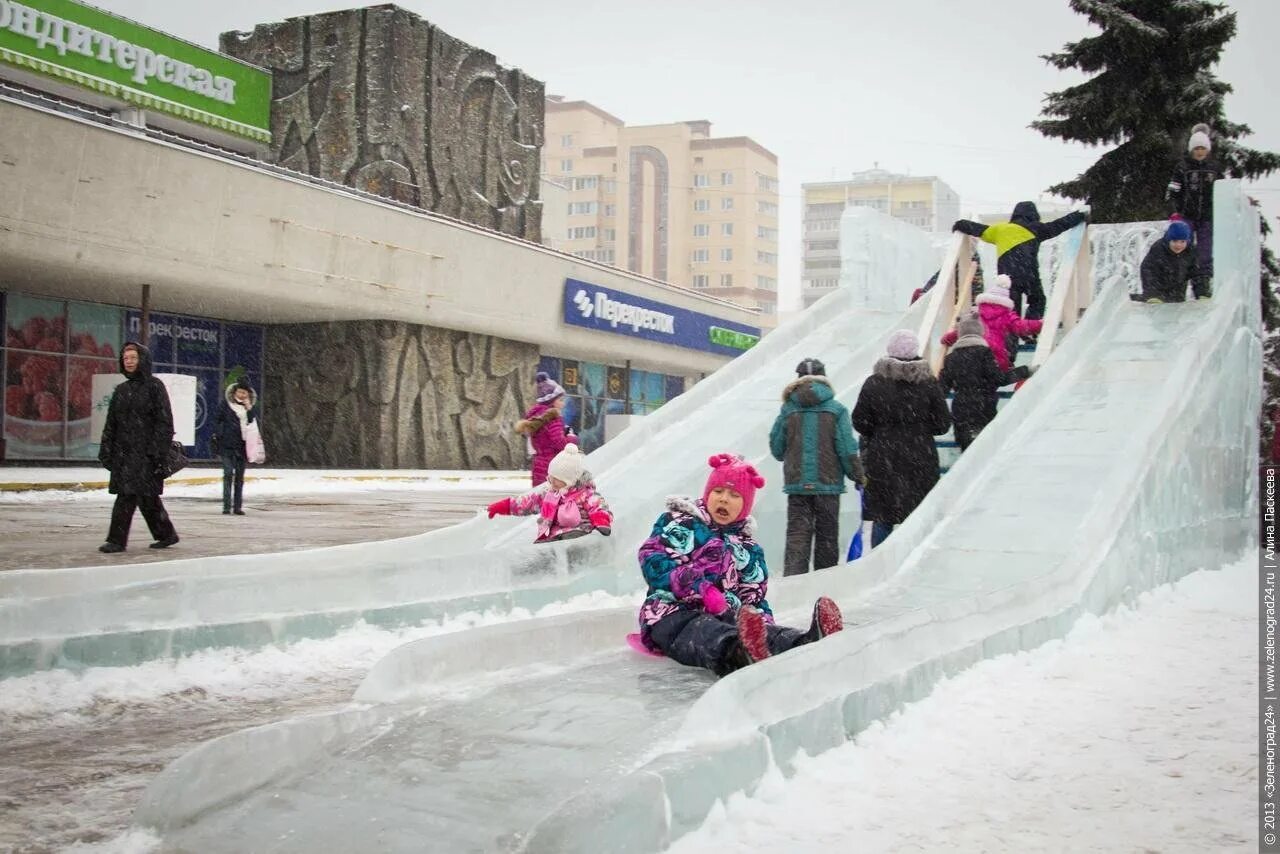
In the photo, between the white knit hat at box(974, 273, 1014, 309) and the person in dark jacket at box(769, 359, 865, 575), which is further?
the white knit hat at box(974, 273, 1014, 309)

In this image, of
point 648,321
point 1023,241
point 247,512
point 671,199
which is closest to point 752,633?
point 1023,241

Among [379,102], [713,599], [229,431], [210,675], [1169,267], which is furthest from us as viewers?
[379,102]

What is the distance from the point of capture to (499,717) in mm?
4438

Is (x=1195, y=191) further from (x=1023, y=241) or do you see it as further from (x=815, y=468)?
(x=815, y=468)

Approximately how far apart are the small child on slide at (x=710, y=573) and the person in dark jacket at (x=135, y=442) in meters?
5.15

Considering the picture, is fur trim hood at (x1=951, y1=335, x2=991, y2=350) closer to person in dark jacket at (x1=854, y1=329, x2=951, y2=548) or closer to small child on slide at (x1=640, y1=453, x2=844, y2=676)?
person in dark jacket at (x1=854, y1=329, x2=951, y2=548)

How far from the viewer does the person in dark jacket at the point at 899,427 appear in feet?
26.3

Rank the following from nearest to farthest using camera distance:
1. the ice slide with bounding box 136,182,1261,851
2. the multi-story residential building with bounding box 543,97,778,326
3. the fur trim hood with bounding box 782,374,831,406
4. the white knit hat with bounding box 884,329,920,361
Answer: the ice slide with bounding box 136,182,1261,851
the fur trim hood with bounding box 782,374,831,406
the white knit hat with bounding box 884,329,920,361
the multi-story residential building with bounding box 543,97,778,326

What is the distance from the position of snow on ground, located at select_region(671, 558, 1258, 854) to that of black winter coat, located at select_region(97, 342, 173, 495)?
6.15m

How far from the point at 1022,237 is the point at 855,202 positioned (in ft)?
325

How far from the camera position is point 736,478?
203 inches

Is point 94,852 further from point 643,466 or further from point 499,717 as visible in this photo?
point 643,466

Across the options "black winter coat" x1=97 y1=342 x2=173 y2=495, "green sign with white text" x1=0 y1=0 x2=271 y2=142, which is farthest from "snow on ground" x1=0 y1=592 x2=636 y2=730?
"green sign with white text" x1=0 y1=0 x2=271 y2=142

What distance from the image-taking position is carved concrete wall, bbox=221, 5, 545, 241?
85.6 ft
